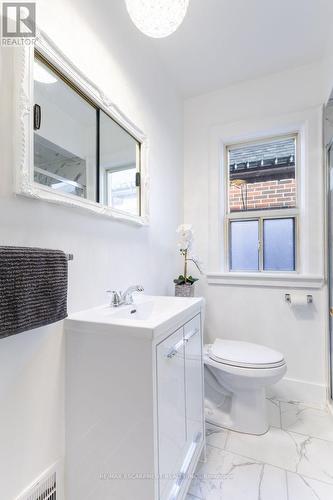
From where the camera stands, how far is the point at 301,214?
78.9 inches

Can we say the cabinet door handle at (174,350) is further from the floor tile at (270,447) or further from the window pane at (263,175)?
the window pane at (263,175)

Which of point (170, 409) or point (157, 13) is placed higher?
point (157, 13)

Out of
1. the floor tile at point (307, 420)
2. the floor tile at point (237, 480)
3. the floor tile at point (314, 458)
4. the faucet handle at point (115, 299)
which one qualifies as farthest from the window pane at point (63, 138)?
the floor tile at point (307, 420)

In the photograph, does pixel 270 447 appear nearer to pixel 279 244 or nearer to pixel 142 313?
pixel 142 313

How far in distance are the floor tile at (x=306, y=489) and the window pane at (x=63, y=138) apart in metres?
1.65

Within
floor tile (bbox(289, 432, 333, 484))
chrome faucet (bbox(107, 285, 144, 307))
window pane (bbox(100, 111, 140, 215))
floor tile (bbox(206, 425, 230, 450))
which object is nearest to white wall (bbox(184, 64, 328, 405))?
floor tile (bbox(289, 432, 333, 484))

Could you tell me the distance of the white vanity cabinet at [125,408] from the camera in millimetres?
850

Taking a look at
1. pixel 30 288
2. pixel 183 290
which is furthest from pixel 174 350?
pixel 183 290

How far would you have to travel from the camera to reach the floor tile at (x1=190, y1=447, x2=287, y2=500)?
1.17 metres

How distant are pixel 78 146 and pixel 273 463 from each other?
1868mm

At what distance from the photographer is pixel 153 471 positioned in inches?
33.0

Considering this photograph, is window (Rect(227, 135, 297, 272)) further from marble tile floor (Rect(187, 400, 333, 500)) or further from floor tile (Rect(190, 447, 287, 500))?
floor tile (Rect(190, 447, 287, 500))

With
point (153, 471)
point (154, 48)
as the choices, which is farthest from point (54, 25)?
point (153, 471)

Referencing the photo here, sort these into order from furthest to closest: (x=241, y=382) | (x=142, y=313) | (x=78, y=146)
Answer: (x=241, y=382), (x=142, y=313), (x=78, y=146)
